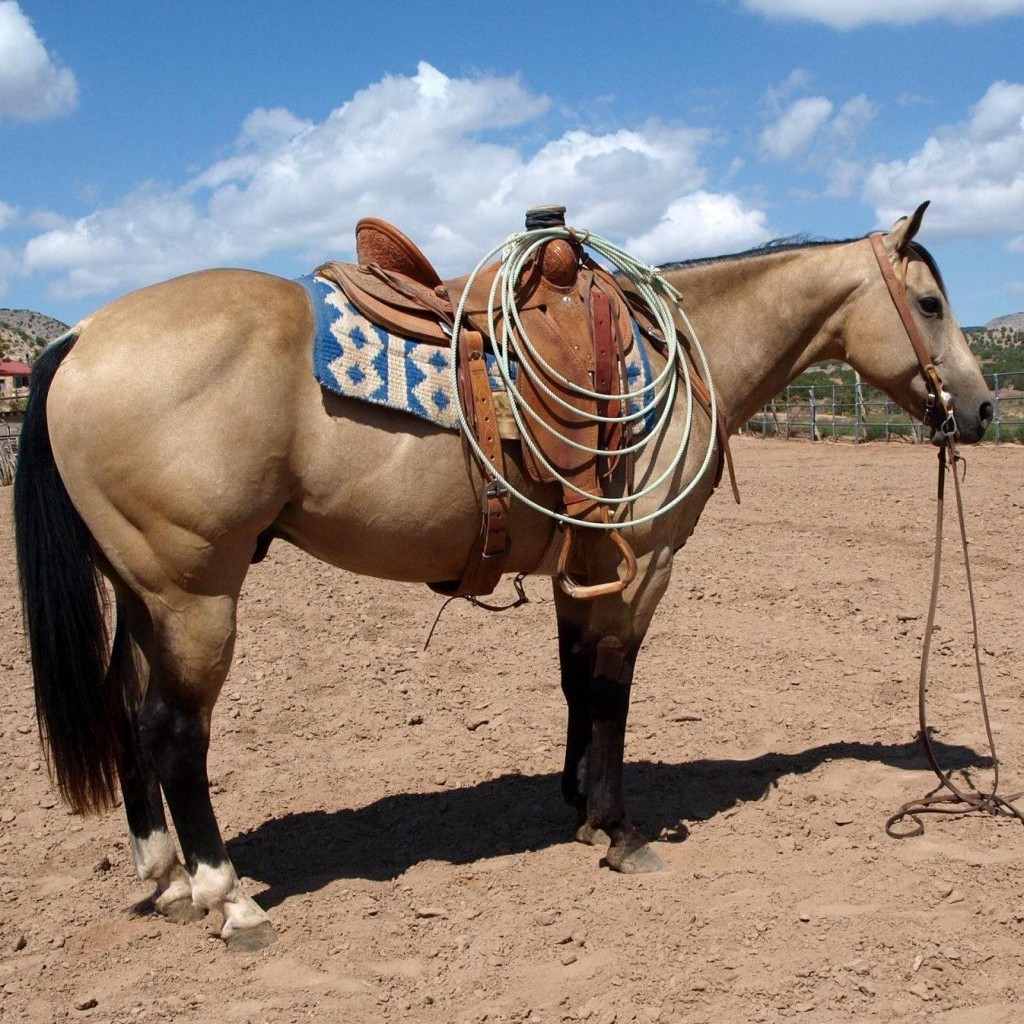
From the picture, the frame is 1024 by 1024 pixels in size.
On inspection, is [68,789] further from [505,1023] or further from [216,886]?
[505,1023]

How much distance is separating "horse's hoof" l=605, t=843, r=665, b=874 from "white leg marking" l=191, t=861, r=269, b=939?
1206 mm

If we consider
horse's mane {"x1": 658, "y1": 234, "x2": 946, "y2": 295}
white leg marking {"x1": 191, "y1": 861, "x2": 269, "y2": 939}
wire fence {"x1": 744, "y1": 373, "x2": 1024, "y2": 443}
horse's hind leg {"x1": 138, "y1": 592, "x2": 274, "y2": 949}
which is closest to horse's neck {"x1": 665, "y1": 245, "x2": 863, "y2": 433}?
horse's mane {"x1": 658, "y1": 234, "x2": 946, "y2": 295}

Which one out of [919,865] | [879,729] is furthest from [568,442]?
[879,729]

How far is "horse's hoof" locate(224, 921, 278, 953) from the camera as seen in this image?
3.18 metres

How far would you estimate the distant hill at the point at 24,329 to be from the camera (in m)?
64.6

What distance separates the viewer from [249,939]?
3.19 m

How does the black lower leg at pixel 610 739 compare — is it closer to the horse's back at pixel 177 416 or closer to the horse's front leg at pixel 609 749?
the horse's front leg at pixel 609 749

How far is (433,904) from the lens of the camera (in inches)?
134

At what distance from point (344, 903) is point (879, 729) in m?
2.66

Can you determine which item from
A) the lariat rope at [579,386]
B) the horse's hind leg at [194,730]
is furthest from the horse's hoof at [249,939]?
the lariat rope at [579,386]

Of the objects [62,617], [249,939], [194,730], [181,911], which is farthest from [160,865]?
[62,617]

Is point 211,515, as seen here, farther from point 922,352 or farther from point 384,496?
point 922,352

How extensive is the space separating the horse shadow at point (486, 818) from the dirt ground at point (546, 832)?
15 millimetres

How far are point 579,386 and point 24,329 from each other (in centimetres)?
8068
